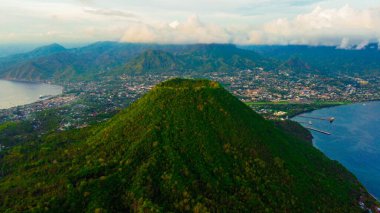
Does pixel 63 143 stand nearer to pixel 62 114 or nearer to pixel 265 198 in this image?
pixel 265 198

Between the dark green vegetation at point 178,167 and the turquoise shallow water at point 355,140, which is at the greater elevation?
Answer: the dark green vegetation at point 178,167

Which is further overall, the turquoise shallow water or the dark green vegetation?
the turquoise shallow water

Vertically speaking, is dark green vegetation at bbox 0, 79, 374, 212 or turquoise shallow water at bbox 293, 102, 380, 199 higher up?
dark green vegetation at bbox 0, 79, 374, 212

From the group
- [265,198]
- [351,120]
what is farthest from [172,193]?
[351,120]

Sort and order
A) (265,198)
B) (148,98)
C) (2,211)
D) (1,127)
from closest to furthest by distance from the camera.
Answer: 1. (2,211)
2. (265,198)
3. (148,98)
4. (1,127)

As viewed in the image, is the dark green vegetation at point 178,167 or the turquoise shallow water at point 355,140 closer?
the dark green vegetation at point 178,167
